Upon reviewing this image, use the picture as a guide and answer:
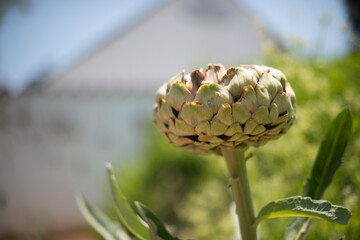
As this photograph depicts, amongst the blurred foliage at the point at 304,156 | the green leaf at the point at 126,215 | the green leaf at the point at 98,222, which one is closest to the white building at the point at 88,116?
the blurred foliage at the point at 304,156

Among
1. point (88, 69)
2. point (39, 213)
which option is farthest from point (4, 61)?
point (88, 69)

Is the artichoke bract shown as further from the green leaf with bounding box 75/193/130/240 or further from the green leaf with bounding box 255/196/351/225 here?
the green leaf with bounding box 75/193/130/240

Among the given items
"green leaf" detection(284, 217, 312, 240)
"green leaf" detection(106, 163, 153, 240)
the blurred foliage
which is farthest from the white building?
"green leaf" detection(284, 217, 312, 240)

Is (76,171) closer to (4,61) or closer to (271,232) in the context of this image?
(4,61)

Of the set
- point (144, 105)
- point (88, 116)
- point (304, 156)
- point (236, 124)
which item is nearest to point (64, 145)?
point (88, 116)

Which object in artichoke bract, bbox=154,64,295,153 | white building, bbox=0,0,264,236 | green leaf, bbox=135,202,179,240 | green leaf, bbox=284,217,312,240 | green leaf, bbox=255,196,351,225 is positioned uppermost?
white building, bbox=0,0,264,236

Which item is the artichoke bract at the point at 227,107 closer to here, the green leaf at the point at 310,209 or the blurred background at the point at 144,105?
the green leaf at the point at 310,209

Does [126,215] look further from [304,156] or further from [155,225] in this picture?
[304,156]
